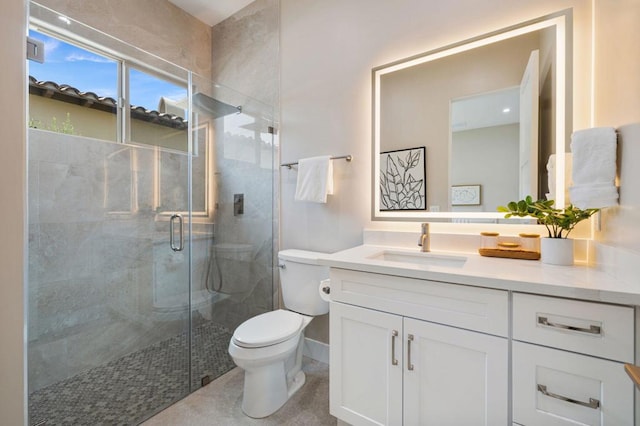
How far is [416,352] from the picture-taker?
1069mm

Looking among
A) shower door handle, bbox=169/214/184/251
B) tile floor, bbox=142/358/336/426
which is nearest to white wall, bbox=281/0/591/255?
shower door handle, bbox=169/214/184/251

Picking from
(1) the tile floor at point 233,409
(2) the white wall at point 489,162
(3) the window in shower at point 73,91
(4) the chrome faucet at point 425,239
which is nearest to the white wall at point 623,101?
(2) the white wall at point 489,162

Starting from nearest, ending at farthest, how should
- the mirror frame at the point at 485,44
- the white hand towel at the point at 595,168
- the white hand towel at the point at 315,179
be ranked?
the white hand towel at the point at 595,168
the mirror frame at the point at 485,44
the white hand towel at the point at 315,179

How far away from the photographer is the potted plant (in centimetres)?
112

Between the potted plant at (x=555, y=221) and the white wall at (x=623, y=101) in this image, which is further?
the potted plant at (x=555, y=221)

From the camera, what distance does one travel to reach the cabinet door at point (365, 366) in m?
1.12

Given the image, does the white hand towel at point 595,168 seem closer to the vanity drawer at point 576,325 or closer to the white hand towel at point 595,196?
the white hand towel at point 595,196

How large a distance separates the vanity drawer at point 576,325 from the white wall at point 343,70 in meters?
0.82

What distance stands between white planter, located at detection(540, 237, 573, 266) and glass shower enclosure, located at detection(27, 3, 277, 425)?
178cm

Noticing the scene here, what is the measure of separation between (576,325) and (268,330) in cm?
132

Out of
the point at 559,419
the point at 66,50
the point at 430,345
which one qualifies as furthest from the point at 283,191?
the point at 559,419

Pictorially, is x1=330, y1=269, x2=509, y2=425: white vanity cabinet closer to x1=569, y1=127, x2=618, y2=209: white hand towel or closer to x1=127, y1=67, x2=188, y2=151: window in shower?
x1=569, y1=127, x2=618, y2=209: white hand towel

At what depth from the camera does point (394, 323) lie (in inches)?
43.9

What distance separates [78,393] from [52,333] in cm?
41
